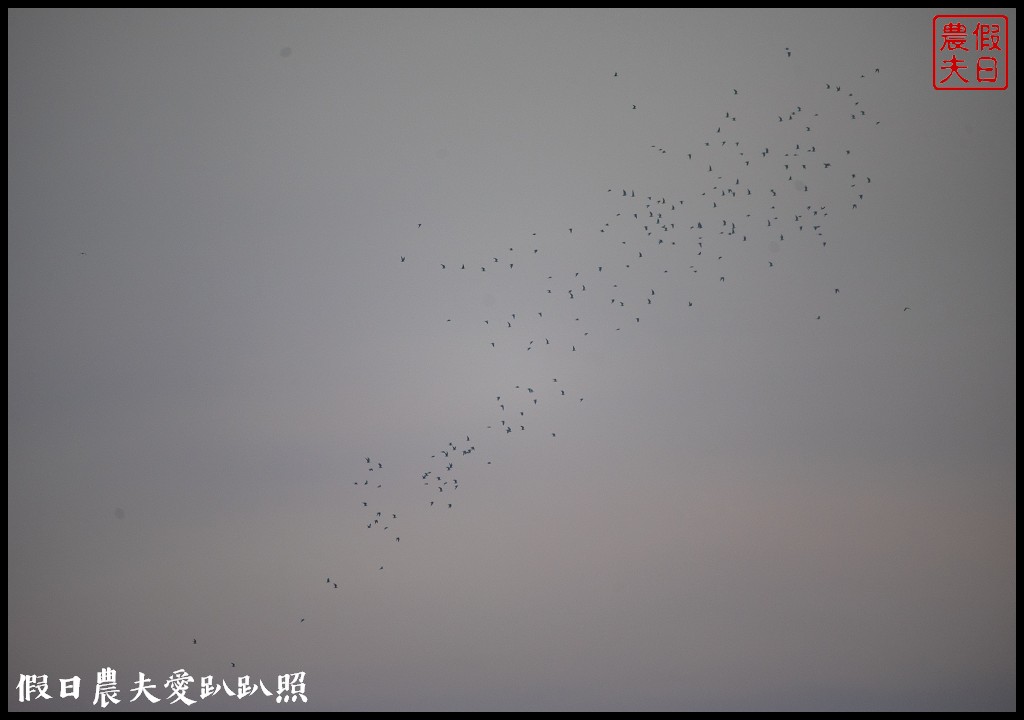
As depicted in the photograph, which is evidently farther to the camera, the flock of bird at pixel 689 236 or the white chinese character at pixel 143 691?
the flock of bird at pixel 689 236

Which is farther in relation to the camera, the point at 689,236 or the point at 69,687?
the point at 689,236

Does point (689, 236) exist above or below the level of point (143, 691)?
above

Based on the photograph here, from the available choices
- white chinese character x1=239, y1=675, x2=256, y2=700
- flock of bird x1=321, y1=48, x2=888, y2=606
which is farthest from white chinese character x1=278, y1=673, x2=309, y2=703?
flock of bird x1=321, y1=48, x2=888, y2=606

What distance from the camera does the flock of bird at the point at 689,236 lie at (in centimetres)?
269

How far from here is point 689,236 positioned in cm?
272

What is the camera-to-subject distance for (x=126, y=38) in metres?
2.71

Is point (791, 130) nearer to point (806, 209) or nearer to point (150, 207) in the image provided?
point (806, 209)

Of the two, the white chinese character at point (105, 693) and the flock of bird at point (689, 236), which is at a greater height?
the flock of bird at point (689, 236)

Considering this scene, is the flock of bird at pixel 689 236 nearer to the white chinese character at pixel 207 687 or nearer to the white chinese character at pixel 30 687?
the white chinese character at pixel 207 687

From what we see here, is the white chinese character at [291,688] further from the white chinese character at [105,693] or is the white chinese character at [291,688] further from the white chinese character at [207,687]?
the white chinese character at [105,693]

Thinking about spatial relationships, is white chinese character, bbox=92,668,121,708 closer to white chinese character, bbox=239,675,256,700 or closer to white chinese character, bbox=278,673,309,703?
white chinese character, bbox=239,675,256,700

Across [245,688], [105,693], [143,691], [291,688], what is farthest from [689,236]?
[105,693]

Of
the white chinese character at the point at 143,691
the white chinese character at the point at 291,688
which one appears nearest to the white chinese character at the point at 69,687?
the white chinese character at the point at 143,691

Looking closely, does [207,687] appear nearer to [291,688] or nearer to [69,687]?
[291,688]
